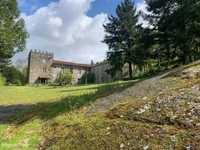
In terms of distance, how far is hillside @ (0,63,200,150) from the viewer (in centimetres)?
754

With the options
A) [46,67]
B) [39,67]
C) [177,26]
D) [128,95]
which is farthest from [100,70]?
[128,95]

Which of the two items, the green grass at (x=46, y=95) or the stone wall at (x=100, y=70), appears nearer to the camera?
the green grass at (x=46, y=95)

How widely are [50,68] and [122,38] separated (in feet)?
129

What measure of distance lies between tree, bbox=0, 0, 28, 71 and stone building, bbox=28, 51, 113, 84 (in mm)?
39766

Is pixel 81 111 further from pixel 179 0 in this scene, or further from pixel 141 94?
pixel 179 0

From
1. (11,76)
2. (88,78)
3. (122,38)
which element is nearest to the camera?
(122,38)

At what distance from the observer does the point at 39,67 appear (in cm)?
8575

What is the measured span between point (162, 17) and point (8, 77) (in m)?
29.6

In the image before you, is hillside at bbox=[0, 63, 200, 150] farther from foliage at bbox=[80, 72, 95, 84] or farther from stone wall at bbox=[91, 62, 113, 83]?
foliage at bbox=[80, 72, 95, 84]

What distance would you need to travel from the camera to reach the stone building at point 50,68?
8331 cm

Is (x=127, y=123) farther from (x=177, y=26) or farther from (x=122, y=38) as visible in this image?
(x=122, y=38)

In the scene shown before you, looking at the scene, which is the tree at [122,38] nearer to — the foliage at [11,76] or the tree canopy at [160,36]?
the tree canopy at [160,36]

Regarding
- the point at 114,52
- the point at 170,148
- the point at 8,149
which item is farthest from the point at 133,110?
the point at 114,52

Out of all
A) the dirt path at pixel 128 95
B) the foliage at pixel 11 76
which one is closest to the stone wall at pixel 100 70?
the foliage at pixel 11 76
